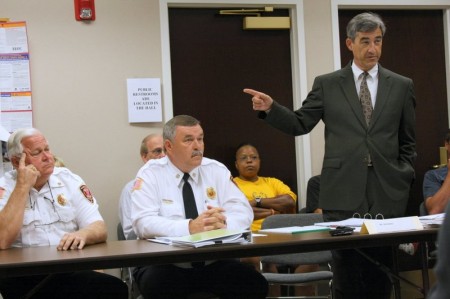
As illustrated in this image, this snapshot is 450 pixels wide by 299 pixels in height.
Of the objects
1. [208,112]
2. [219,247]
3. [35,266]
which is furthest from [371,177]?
[208,112]

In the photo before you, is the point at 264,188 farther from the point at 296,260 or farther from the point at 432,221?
the point at 432,221

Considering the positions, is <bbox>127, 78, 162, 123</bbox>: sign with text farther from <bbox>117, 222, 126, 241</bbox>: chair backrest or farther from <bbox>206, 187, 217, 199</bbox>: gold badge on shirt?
<bbox>206, 187, 217, 199</bbox>: gold badge on shirt

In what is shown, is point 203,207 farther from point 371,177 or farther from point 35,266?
point 35,266

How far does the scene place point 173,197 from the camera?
3475 mm

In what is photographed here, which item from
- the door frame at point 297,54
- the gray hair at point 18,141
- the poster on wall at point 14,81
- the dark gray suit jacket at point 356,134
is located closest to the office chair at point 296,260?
the dark gray suit jacket at point 356,134

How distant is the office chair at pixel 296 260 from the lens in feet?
13.4

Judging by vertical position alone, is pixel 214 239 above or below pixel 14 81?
below

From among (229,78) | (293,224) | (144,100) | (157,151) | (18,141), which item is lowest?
(293,224)

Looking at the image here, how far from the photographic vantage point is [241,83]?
5.65 metres

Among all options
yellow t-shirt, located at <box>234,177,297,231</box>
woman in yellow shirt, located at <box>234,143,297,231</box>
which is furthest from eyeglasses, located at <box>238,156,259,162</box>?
yellow t-shirt, located at <box>234,177,297,231</box>

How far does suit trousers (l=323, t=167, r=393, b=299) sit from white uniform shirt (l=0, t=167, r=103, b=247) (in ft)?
3.91

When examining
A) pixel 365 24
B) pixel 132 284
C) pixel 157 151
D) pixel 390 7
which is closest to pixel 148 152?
pixel 157 151

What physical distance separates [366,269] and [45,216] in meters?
1.52

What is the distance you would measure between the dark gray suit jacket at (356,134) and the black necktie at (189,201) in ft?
1.65
